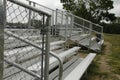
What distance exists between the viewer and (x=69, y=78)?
434 cm

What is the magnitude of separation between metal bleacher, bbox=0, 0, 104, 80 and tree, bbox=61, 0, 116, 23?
19.5m

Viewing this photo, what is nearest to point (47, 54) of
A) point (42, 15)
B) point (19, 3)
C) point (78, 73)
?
point (42, 15)

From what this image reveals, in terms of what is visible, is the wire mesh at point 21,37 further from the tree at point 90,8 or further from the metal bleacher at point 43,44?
the tree at point 90,8

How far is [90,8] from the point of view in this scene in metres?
34.7

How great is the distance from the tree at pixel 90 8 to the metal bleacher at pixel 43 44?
19.5 metres

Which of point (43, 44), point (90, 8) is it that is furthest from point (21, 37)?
point (90, 8)

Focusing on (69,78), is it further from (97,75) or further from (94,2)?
(94,2)

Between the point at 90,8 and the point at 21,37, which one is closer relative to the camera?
the point at 21,37

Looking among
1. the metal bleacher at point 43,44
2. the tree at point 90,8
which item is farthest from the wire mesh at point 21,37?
the tree at point 90,8

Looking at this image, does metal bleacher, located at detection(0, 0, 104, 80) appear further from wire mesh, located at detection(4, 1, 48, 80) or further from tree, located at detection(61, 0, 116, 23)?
tree, located at detection(61, 0, 116, 23)

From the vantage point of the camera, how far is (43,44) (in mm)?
2625

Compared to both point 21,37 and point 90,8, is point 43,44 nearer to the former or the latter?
point 21,37

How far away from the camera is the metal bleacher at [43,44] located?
256 cm

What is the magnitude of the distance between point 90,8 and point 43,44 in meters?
32.6
